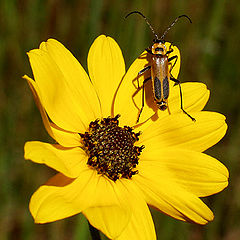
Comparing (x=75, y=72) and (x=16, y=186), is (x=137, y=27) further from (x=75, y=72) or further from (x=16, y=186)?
(x=16, y=186)

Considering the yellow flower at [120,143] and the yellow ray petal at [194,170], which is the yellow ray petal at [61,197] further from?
the yellow ray petal at [194,170]

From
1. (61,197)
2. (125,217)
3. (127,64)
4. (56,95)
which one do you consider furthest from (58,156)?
(127,64)

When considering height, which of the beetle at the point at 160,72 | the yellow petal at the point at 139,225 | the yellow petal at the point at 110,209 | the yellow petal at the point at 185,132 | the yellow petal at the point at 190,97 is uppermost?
the beetle at the point at 160,72

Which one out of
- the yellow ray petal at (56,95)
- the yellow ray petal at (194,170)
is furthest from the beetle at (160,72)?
the yellow ray petal at (56,95)

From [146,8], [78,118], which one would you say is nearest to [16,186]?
[78,118]

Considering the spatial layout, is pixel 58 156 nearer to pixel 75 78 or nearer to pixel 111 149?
pixel 111 149

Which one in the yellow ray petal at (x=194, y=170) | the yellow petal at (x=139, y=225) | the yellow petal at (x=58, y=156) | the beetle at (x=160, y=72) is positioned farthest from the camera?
the beetle at (x=160, y=72)
